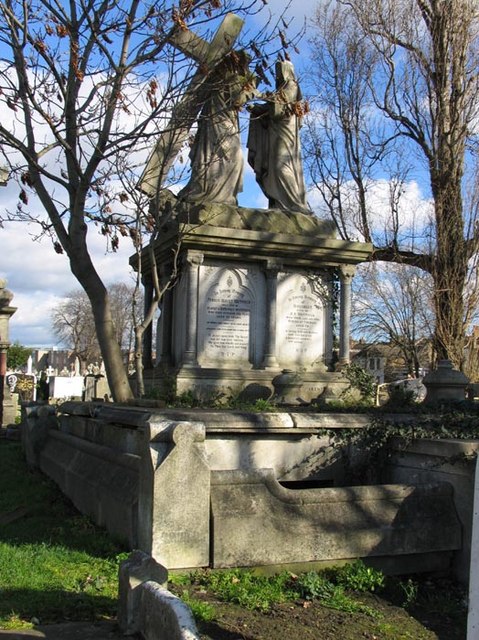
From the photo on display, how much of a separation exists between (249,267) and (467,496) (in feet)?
16.9

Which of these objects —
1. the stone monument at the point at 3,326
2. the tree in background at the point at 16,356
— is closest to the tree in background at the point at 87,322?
the tree in background at the point at 16,356

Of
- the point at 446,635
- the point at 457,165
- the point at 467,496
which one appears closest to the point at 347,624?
the point at 446,635

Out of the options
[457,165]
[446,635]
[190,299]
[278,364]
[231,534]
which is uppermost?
[457,165]

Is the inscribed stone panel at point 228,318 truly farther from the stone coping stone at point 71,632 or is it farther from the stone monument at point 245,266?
the stone coping stone at point 71,632

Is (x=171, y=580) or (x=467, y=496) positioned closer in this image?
(x=171, y=580)

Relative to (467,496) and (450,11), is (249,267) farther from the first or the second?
(450,11)

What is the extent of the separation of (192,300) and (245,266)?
1000 mm

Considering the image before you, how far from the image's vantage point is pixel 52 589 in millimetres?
4641

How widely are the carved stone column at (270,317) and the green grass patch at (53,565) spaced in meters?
3.39

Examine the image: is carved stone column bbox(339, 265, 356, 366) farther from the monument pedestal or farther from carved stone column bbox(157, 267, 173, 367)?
carved stone column bbox(157, 267, 173, 367)

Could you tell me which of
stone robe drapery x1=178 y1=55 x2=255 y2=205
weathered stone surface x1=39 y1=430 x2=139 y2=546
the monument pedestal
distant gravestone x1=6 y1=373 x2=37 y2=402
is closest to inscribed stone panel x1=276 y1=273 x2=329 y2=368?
the monument pedestal

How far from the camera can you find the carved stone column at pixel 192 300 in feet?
31.0

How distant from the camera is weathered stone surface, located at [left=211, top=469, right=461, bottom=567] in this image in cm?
501

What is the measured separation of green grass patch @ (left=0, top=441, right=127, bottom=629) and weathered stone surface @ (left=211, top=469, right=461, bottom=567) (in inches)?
35.5
